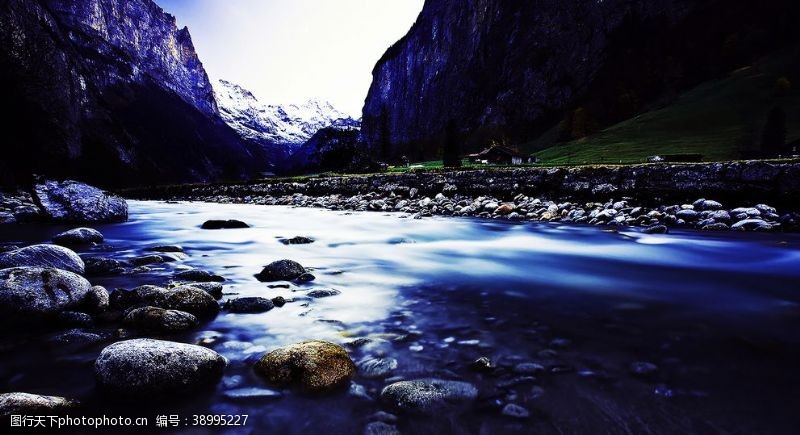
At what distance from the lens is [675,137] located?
210 feet

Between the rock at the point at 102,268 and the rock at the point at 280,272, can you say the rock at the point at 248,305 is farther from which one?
the rock at the point at 102,268

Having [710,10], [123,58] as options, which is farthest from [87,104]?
[710,10]

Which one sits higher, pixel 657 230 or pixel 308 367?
pixel 308 367

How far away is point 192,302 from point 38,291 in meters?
1.70

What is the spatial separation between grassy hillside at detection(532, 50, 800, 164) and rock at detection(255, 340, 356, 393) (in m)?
52.3

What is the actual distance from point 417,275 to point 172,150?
680ft

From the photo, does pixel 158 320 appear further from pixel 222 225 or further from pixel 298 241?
pixel 222 225

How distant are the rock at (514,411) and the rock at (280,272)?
5.22 meters

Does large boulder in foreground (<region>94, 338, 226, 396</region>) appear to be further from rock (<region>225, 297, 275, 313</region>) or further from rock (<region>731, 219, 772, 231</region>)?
rock (<region>731, 219, 772, 231</region>)

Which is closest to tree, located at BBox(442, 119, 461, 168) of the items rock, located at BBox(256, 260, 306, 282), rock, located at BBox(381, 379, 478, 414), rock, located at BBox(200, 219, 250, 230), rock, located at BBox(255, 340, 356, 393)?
rock, located at BBox(200, 219, 250, 230)

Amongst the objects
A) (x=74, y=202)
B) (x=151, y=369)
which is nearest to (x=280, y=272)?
(x=151, y=369)

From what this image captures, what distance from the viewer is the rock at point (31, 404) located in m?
2.67

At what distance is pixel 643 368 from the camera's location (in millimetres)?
3846

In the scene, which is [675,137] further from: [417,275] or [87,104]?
[87,104]
